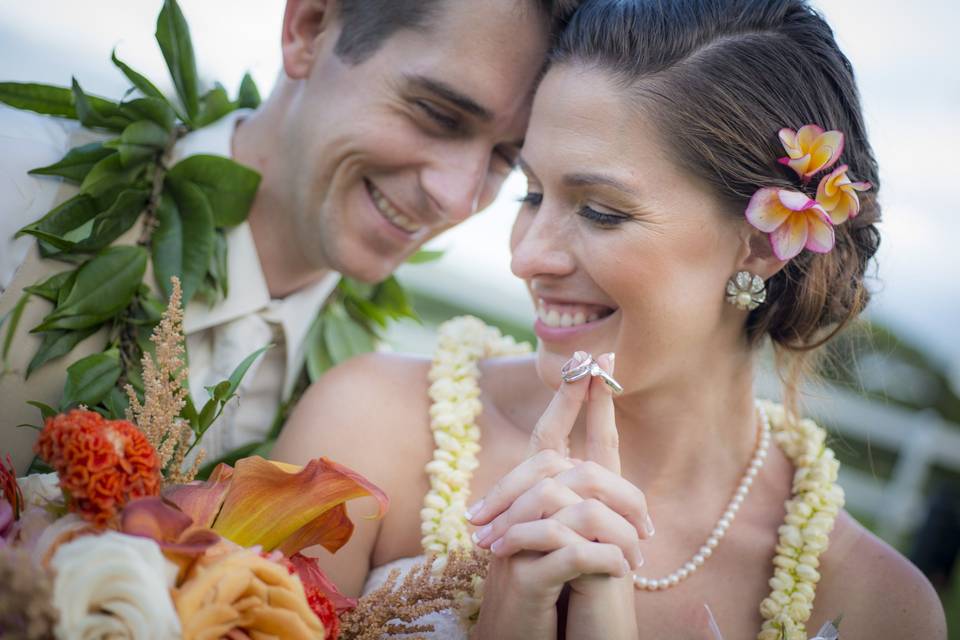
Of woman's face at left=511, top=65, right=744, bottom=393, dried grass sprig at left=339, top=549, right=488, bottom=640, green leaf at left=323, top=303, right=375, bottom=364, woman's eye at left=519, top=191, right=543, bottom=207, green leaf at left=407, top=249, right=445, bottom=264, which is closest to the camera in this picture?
dried grass sprig at left=339, top=549, right=488, bottom=640

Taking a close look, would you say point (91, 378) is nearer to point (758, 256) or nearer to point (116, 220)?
point (116, 220)

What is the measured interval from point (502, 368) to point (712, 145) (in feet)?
3.04

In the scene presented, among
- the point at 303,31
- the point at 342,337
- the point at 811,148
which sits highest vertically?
the point at 303,31

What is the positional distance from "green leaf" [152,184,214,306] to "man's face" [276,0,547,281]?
0.36 m

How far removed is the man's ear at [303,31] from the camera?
2873 mm

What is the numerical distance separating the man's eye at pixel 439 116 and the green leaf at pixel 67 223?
3.14 ft

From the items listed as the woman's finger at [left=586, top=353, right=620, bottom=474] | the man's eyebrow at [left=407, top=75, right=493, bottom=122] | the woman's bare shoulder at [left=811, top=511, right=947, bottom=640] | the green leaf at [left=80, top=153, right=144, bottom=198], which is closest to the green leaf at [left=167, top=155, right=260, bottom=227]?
the green leaf at [left=80, top=153, right=144, bottom=198]

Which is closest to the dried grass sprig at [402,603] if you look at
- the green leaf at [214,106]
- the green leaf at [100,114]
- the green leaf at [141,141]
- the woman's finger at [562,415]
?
the woman's finger at [562,415]

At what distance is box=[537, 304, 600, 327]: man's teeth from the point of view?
2.18 m

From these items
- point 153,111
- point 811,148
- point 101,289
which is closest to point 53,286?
point 101,289

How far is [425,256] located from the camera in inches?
138

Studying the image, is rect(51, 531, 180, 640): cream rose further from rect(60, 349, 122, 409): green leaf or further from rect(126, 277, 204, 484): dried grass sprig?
rect(60, 349, 122, 409): green leaf

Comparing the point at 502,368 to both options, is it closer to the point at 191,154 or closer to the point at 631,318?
the point at 631,318

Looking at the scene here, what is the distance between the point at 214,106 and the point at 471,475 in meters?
1.50
